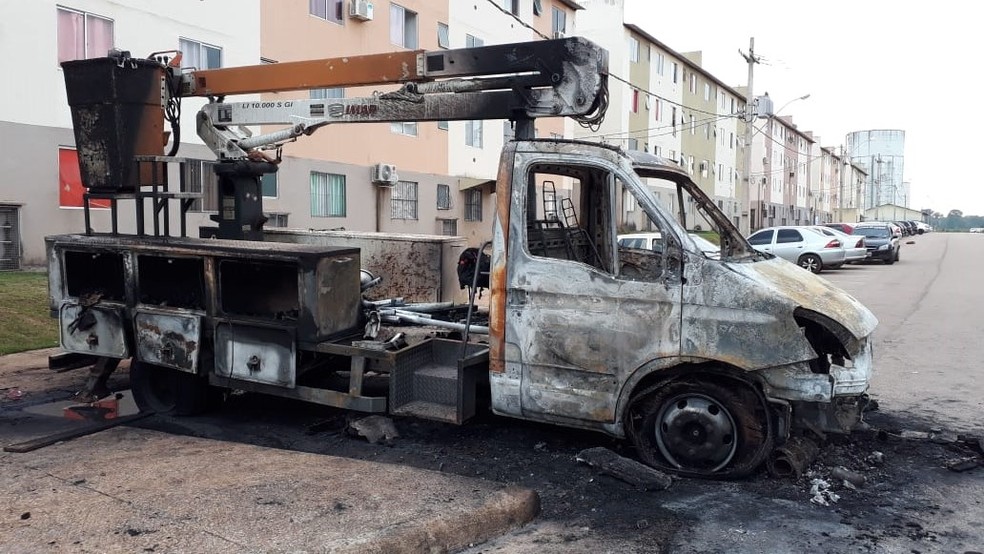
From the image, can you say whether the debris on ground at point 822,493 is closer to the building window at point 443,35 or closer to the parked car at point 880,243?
the building window at point 443,35

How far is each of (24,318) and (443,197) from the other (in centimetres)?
1753

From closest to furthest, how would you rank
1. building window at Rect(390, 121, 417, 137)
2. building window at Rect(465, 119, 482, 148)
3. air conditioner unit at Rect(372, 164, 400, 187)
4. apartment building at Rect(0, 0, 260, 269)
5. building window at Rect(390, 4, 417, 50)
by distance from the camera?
apartment building at Rect(0, 0, 260, 269) → air conditioner unit at Rect(372, 164, 400, 187) → building window at Rect(390, 4, 417, 50) → building window at Rect(390, 121, 417, 137) → building window at Rect(465, 119, 482, 148)

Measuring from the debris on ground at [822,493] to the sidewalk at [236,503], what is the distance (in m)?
1.81

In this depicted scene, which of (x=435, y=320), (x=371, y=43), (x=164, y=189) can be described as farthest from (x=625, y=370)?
(x=371, y=43)

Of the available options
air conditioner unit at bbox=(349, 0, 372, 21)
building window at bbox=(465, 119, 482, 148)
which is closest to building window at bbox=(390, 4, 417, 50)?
air conditioner unit at bbox=(349, 0, 372, 21)

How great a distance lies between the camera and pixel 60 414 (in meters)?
7.15

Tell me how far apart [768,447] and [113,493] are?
4.25 m

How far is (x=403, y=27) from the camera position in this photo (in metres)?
25.1

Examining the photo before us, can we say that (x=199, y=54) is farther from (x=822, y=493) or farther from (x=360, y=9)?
(x=822, y=493)

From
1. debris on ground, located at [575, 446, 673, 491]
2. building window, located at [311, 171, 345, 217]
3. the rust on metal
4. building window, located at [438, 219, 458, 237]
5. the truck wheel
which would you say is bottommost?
debris on ground, located at [575, 446, 673, 491]

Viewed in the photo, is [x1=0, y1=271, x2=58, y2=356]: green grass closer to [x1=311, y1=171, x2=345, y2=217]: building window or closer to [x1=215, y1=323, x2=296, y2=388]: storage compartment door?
[x1=215, y1=323, x2=296, y2=388]: storage compartment door

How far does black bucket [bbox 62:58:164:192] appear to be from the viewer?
7230 millimetres

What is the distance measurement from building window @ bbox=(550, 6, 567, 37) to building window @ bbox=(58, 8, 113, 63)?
2040 cm

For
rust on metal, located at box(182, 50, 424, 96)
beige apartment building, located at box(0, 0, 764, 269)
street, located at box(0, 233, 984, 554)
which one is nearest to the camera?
street, located at box(0, 233, 984, 554)
